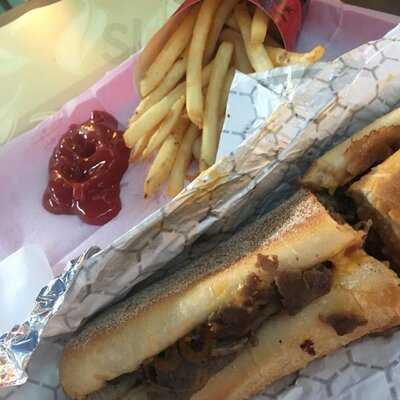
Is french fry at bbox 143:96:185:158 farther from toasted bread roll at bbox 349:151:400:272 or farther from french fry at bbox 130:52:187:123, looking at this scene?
toasted bread roll at bbox 349:151:400:272

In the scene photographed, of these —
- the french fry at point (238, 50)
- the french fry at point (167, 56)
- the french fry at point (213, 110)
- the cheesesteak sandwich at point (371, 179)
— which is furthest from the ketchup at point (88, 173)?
the cheesesteak sandwich at point (371, 179)

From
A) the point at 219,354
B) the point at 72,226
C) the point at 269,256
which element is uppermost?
the point at 269,256

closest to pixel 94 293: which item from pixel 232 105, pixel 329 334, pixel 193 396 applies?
pixel 193 396

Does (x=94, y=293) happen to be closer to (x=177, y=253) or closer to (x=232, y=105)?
(x=177, y=253)

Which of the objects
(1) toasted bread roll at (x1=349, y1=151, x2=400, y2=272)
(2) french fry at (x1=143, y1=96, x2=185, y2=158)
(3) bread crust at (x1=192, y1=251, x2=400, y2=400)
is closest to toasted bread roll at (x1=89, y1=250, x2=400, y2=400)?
(3) bread crust at (x1=192, y1=251, x2=400, y2=400)

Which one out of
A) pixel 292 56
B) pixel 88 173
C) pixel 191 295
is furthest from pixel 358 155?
pixel 88 173

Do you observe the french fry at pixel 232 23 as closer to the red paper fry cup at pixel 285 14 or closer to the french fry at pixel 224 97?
the red paper fry cup at pixel 285 14

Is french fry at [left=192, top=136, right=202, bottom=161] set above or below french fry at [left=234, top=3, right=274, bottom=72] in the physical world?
below
